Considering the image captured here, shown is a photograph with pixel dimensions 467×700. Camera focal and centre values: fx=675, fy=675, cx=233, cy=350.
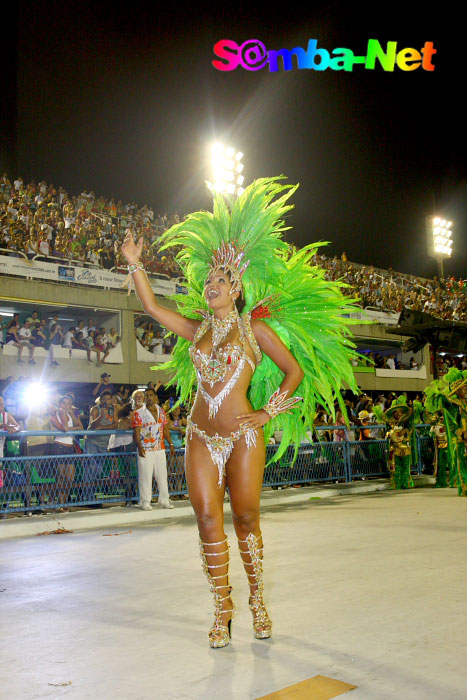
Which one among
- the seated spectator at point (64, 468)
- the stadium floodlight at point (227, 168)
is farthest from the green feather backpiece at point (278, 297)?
Answer: the stadium floodlight at point (227, 168)

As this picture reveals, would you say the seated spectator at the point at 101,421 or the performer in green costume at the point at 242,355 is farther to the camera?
the seated spectator at the point at 101,421

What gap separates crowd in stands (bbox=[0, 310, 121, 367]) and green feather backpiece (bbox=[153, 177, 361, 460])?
44.8ft

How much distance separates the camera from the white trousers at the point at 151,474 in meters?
10.1

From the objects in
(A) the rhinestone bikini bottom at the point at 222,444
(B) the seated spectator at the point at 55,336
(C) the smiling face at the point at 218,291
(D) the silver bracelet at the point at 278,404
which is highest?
(B) the seated spectator at the point at 55,336

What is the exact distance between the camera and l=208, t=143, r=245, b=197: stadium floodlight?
948 inches

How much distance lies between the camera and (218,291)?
3971mm

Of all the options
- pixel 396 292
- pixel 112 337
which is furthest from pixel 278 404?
pixel 396 292

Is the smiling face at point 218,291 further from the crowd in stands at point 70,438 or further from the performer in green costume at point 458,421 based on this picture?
the performer in green costume at point 458,421

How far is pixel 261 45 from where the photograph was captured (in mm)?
25141

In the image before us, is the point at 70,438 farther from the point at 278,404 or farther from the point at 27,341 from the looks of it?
the point at 27,341

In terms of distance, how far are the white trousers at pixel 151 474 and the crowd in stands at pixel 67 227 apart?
29.8 feet

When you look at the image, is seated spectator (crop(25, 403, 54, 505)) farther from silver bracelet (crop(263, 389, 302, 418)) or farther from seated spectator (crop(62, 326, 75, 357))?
Result: seated spectator (crop(62, 326, 75, 357))

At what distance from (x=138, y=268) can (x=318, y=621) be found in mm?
2311

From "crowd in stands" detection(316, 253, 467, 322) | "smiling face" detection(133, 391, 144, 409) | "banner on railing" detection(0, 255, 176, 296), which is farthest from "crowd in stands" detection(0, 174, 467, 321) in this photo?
"smiling face" detection(133, 391, 144, 409)
